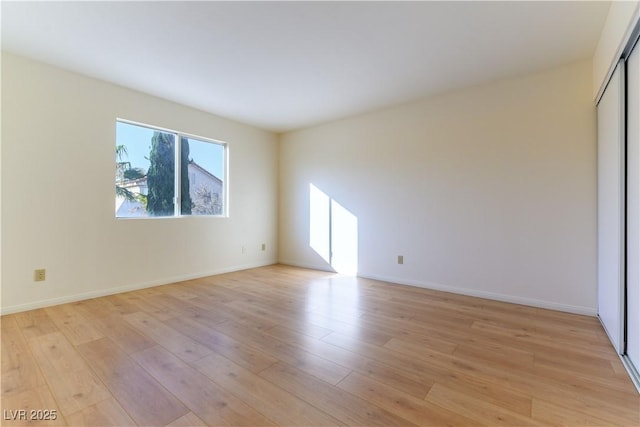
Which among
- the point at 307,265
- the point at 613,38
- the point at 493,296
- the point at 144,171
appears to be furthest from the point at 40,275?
the point at 613,38

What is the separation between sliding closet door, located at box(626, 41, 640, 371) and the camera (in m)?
1.65

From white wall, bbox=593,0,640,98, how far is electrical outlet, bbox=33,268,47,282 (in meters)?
4.87

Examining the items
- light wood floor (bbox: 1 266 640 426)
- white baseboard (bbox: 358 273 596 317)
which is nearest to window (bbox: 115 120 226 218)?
light wood floor (bbox: 1 266 640 426)

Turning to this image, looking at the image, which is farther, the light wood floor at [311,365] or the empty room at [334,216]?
the empty room at [334,216]

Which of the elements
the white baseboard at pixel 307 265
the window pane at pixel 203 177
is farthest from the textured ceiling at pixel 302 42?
the white baseboard at pixel 307 265

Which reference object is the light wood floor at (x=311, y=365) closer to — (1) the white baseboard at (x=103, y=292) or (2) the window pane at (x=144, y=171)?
(1) the white baseboard at (x=103, y=292)

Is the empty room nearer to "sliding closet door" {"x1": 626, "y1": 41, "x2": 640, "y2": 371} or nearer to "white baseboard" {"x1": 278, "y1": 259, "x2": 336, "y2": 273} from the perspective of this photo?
"sliding closet door" {"x1": 626, "y1": 41, "x2": 640, "y2": 371}

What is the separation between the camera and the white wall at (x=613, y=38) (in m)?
1.61

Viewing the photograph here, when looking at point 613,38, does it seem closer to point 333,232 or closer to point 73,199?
point 333,232

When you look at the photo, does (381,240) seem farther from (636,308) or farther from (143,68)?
(143,68)

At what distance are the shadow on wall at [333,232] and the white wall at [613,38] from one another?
288cm

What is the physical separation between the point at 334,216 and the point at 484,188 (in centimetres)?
212

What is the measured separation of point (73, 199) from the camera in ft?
9.68

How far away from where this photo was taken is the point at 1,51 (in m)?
2.55
